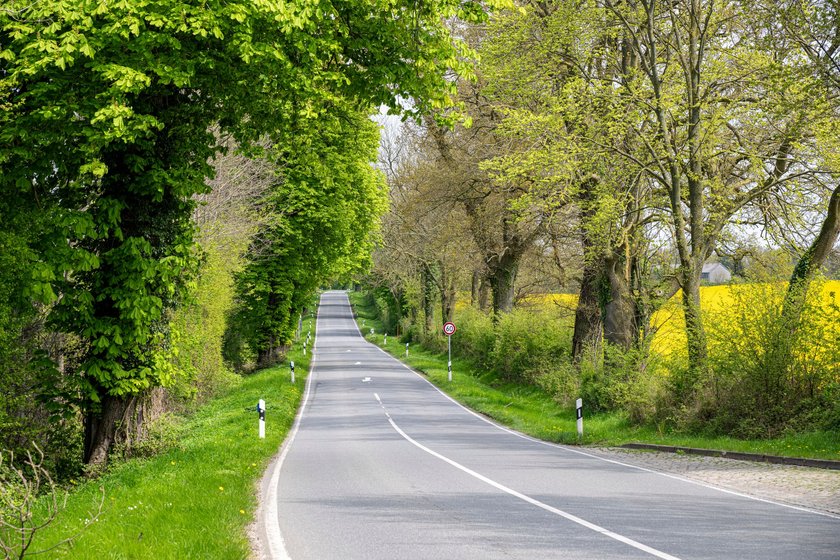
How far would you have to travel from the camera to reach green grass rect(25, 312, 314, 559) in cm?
770

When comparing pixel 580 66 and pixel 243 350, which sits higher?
pixel 580 66

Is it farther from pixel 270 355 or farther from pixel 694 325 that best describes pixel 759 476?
pixel 270 355

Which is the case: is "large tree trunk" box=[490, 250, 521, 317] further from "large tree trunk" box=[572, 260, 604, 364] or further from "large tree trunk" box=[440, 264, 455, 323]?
"large tree trunk" box=[440, 264, 455, 323]

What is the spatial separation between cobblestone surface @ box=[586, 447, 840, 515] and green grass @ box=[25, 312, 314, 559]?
6585 mm

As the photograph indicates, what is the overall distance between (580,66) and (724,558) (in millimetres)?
17124

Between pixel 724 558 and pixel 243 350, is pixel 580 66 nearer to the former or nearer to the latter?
pixel 724 558

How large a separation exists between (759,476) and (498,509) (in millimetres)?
5091

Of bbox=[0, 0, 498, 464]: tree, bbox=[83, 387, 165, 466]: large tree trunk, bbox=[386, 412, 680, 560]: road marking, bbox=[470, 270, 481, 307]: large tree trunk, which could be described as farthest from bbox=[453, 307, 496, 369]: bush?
bbox=[0, 0, 498, 464]: tree

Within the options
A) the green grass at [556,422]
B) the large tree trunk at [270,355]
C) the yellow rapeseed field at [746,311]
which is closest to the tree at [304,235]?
the large tree trunk at [270,355]

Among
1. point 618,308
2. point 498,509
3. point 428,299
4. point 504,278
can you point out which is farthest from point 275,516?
point 428,299

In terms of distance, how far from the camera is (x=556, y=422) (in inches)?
947

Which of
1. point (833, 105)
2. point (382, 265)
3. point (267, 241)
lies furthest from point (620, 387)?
point (382, 265)

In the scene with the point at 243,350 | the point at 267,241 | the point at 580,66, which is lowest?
the point at 243,350

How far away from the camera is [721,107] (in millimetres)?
19328
